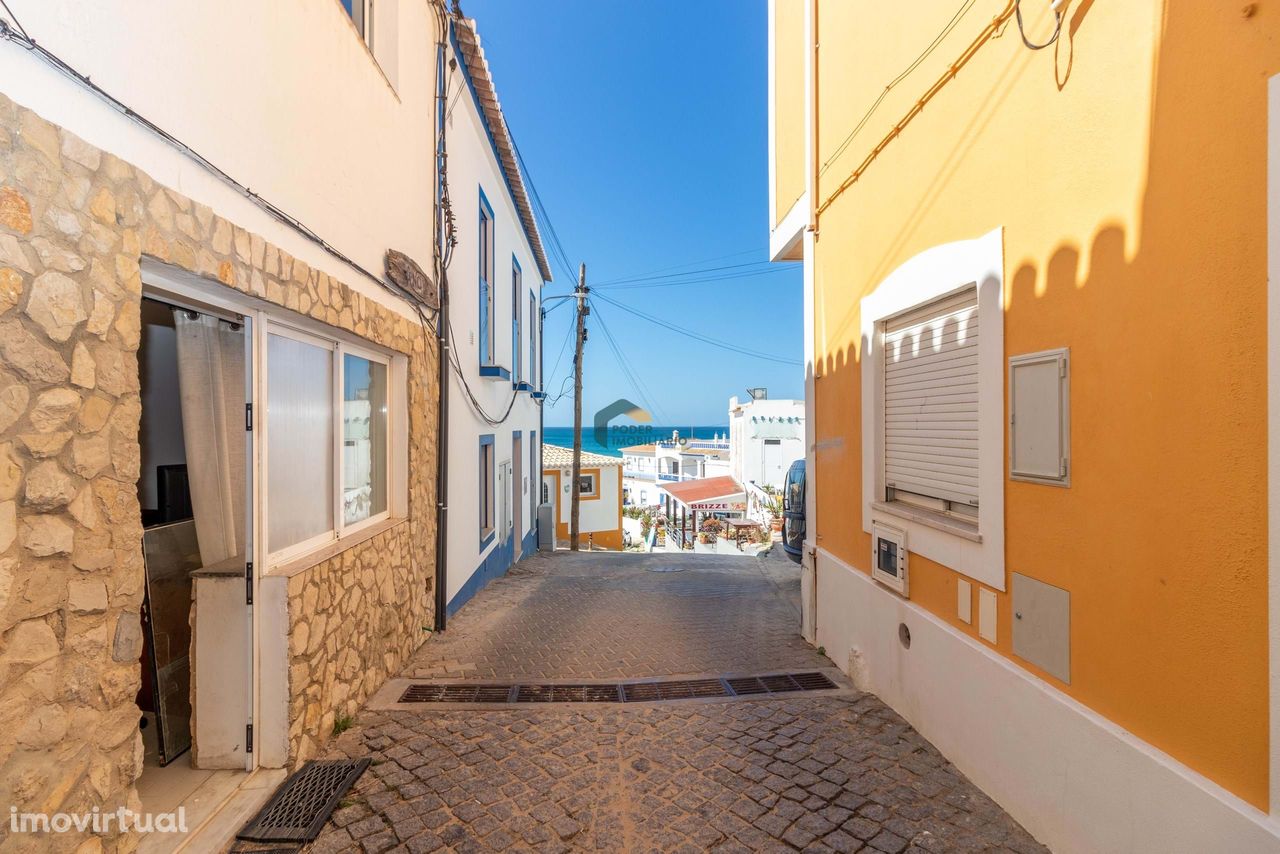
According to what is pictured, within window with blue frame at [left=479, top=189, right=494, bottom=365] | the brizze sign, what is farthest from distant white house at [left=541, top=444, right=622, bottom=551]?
window with blue frame at [left=479, top=189, right=494, bottom=365]

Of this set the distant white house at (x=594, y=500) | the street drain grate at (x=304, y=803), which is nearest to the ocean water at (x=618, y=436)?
the distant white house at (x=594, y=500)

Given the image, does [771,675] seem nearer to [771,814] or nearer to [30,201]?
[771,814]

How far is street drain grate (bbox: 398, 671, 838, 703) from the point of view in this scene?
14.7 ft

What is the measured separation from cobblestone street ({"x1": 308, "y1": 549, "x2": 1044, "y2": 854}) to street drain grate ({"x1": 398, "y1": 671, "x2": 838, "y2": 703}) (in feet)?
0.59

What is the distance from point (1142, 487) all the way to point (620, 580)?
7.77m

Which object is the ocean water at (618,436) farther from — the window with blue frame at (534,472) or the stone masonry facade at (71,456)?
the stone masonry facade at (71,456)

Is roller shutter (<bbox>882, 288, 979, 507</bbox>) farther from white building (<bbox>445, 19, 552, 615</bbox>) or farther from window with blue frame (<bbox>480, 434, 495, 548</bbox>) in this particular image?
window with blue frame (<bbox>480, 434, 495, 548</bbox>)

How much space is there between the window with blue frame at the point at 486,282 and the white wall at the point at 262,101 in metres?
3.06

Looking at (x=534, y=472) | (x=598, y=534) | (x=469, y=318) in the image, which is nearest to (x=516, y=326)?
(x=469, y=318)

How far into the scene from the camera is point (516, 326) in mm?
12086

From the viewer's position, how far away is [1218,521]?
2.09 m

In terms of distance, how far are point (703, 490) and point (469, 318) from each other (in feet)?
77.1

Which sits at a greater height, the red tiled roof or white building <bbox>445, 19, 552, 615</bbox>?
white building <bbox>445, 19, 552, 615</bbox>

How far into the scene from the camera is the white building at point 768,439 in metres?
34.6
